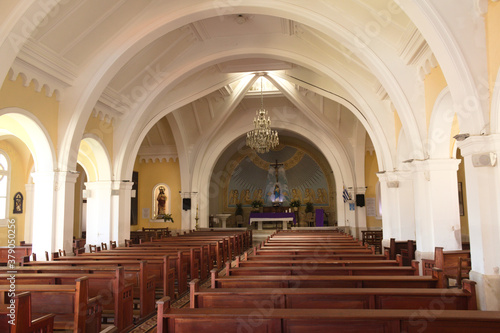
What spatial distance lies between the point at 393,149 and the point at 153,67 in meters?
7.48

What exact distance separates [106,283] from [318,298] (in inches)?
120

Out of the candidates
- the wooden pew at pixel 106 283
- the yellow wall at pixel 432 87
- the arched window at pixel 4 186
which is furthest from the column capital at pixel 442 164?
the arched window at pixel 4 186

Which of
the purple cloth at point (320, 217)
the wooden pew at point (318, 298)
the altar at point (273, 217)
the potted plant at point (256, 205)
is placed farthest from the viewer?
the potted plant at point (256, 205)

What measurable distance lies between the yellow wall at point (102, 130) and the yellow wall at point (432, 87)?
8.78m

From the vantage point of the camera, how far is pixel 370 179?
18.4 metres

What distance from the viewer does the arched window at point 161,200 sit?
1961cm

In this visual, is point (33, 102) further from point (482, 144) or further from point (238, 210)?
point (238, 210)

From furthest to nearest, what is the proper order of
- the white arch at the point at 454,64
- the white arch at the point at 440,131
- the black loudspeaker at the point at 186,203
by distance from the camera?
the black loudspeaker at the point at 186,203 → the white arch at the point at 440,131 → the white arch at the point at 454,64

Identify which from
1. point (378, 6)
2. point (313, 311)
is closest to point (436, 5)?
point (378, 6)

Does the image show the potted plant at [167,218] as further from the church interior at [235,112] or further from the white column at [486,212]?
the white column at [486,212]

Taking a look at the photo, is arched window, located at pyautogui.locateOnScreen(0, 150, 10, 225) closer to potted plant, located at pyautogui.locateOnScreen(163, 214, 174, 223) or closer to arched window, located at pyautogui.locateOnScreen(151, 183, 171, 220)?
potted plant, located at pyautogui.locateOnScreen(163, 214, 174, 223)

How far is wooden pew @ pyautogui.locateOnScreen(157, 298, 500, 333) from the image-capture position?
2.64m

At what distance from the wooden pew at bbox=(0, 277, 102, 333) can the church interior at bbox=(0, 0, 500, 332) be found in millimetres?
164

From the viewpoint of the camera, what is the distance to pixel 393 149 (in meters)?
11.1
